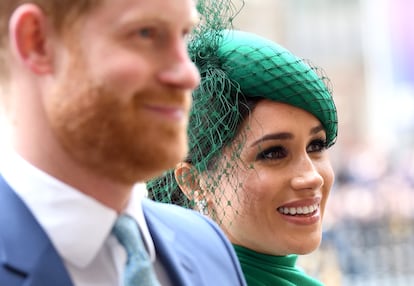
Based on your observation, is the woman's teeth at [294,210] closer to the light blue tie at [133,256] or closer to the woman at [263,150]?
the woman at [263,150]

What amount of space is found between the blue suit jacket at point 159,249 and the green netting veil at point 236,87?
479 mm

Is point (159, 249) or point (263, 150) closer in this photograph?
point (159, 249)

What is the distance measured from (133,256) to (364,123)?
77.1ft

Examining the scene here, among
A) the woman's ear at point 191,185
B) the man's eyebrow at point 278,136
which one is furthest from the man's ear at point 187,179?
the man's eyebrow at point 278,136

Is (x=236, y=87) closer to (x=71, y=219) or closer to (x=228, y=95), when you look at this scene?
(x=228, y=95)

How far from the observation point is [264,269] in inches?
89.6

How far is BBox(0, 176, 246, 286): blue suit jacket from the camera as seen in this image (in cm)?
144

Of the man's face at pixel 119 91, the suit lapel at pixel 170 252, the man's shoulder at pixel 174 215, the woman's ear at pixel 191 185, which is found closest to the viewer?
the man's face at pixel 119 91

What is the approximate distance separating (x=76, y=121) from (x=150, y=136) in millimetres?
116

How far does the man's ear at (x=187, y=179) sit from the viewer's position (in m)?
2.38

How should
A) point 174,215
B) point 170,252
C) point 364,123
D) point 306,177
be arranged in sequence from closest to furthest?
point 170,252 → point 174,215 → point 306,177 → point 364,123

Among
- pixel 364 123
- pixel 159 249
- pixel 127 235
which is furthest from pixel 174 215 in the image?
pixel 364 123

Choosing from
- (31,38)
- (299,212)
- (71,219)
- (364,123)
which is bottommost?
(364,123)

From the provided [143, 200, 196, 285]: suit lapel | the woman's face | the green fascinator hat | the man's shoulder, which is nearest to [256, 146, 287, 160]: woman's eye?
the woman's face
